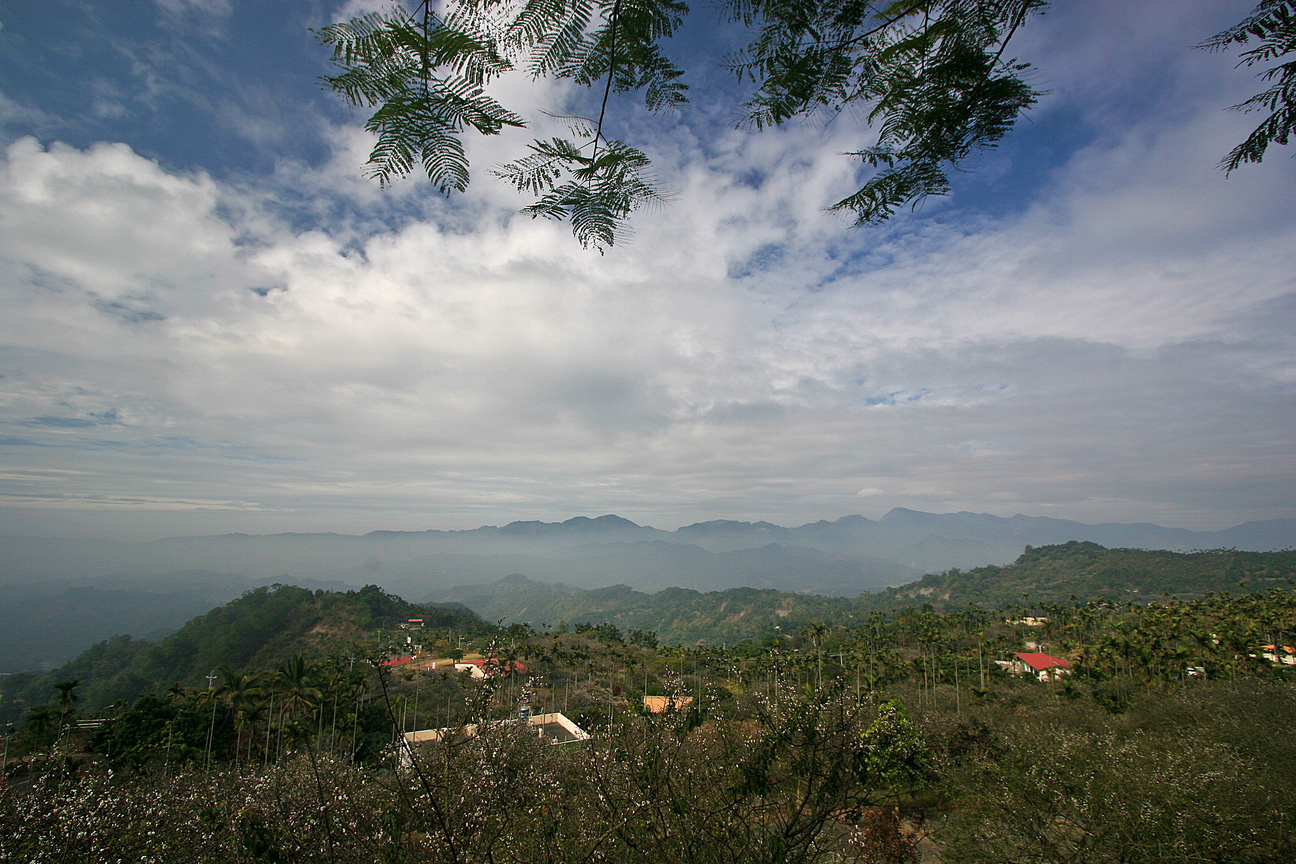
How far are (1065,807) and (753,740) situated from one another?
287 inches

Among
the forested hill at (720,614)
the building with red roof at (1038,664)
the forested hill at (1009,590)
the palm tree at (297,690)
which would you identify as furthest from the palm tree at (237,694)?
the forested hill at (720,614)

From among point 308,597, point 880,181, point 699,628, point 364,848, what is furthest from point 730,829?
point 699,628

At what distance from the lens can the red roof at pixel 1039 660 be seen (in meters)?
38.9

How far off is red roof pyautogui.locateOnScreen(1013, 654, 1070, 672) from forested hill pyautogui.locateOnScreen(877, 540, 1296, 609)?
46713 mm

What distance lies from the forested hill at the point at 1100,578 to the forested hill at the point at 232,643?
10316 centimetres

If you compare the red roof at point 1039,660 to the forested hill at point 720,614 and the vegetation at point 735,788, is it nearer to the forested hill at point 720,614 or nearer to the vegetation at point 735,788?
the vegetation at point 735,788

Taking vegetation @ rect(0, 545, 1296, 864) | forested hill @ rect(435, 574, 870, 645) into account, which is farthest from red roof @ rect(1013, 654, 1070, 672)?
forested hill @ rect(435, 574, 870, 645)

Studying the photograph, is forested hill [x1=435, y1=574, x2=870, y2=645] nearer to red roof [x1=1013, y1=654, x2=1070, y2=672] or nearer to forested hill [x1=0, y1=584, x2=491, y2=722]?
forested hill [x1=0, y1=584, x2=491, y2=722]

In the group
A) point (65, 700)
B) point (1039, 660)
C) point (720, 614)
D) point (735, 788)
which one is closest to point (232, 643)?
point (65, 700)

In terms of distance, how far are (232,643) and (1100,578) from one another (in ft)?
566

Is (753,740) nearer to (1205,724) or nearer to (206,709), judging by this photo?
(1205,724)

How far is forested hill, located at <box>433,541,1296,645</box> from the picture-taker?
96.1 metres

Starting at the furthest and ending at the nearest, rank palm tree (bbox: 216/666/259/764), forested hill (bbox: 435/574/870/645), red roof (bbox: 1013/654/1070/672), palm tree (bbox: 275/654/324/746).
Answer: forested hill (bbox: 435/574/870/645) → red roof (bbox: 1013/654/1070/672) → palm tree (bbox: 216/666/259/764) → palm tree (bbox: 275/654/324/746)

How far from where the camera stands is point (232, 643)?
252 feet
